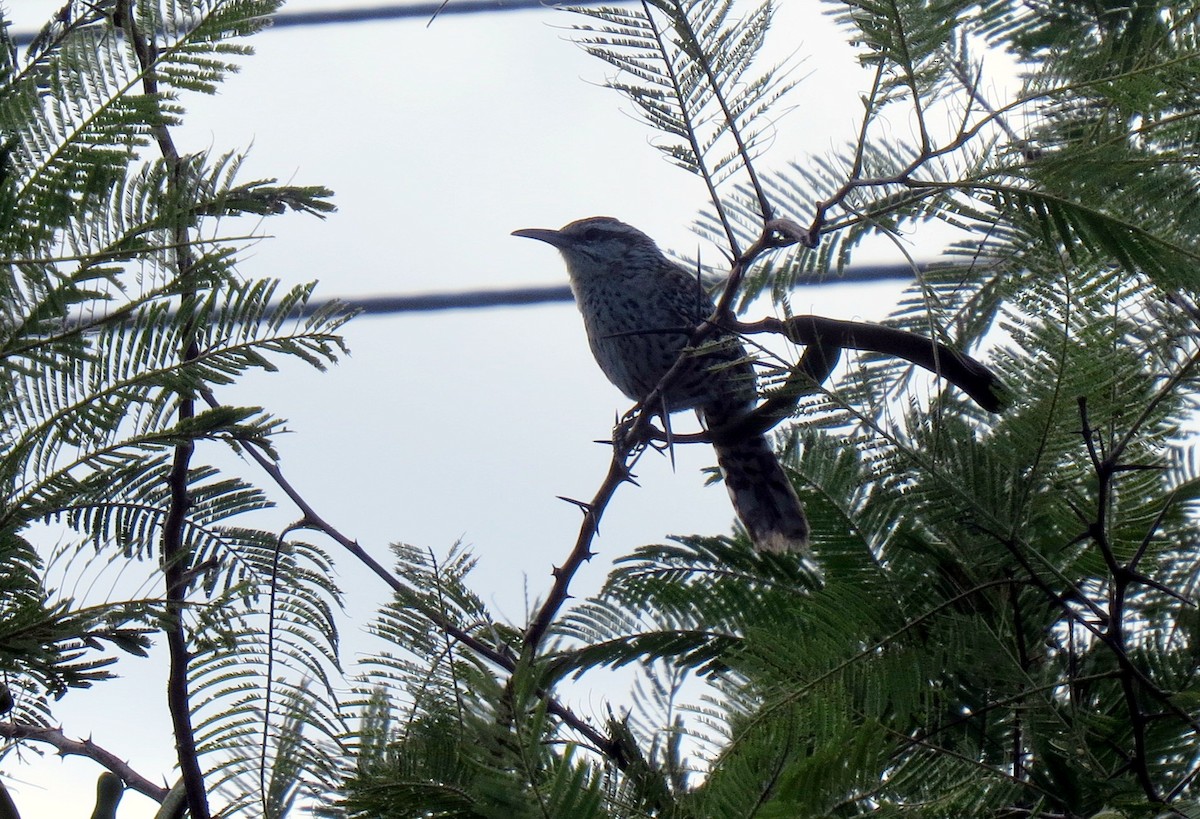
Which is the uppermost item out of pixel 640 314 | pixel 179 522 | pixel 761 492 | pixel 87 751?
pixel 640 314

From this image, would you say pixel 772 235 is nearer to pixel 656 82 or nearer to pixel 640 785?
pixel 656 82

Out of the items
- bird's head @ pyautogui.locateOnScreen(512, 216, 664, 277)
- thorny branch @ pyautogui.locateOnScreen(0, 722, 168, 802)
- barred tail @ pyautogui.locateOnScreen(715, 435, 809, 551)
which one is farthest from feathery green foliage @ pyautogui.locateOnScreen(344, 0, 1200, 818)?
bird's head @ pyautogui.locateOnScreen(512, 216, 664, 277)

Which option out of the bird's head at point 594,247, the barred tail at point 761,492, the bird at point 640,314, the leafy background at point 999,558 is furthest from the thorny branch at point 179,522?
the bird's head at point 594,247

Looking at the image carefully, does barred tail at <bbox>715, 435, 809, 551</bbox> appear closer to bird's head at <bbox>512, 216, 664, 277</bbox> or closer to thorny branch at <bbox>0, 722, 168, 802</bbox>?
bird's head at <bbox>512, 216, 664, 277</bbox>

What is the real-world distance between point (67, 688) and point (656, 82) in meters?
1.07

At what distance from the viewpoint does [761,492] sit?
150 inches

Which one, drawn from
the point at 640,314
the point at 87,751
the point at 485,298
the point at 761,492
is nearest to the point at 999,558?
the point at 87,751

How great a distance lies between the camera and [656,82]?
173cm

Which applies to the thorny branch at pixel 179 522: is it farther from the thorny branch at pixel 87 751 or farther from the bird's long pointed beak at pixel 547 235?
the bird's long pointed beak at pixel 547 235

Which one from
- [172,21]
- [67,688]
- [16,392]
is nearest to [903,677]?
[67,688]

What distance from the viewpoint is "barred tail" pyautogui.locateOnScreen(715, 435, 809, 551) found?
11.5ft

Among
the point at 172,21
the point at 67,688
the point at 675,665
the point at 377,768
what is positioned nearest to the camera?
the point at 377,768

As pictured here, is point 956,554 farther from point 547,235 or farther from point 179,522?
point 547,235

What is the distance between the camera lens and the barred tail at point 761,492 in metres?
3.49
